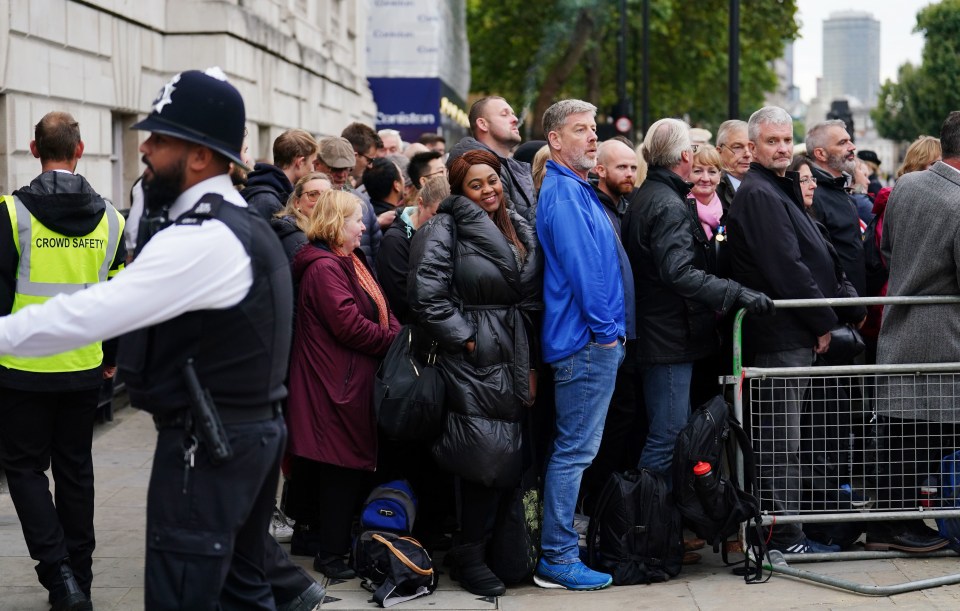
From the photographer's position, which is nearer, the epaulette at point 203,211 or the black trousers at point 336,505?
the epaulette at point 203,211

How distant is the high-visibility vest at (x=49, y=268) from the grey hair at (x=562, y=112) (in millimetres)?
2221

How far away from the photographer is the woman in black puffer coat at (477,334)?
5.93 meters

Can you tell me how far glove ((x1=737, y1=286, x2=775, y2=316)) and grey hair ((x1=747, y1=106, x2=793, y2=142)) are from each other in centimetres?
91

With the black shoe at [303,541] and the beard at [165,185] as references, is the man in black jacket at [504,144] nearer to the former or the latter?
the black shoe at [303,541]

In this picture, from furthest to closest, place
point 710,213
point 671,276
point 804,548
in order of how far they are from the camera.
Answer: point 710,213 < point 804,548 < point 671,276

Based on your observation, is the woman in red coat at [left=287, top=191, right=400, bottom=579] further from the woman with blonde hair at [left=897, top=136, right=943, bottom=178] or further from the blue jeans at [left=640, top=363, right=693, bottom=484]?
the woman with blonde hair at [left=897, top=136, right=943, bottom=178]

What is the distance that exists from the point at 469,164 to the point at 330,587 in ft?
6.81

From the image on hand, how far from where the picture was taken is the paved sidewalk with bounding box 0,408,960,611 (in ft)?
19.4

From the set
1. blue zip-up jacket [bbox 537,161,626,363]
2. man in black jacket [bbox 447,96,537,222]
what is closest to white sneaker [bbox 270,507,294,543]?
blue zip-up jacket [bbox 537,161,626,363]

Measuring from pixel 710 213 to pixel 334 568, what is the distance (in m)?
3.06

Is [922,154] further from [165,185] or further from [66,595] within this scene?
[165,185]

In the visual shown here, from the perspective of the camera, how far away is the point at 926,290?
653cm

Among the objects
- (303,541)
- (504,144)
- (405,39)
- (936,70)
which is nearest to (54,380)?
(303,541)

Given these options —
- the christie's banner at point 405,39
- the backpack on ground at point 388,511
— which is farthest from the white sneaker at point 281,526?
the christie's banner at point 405,39
